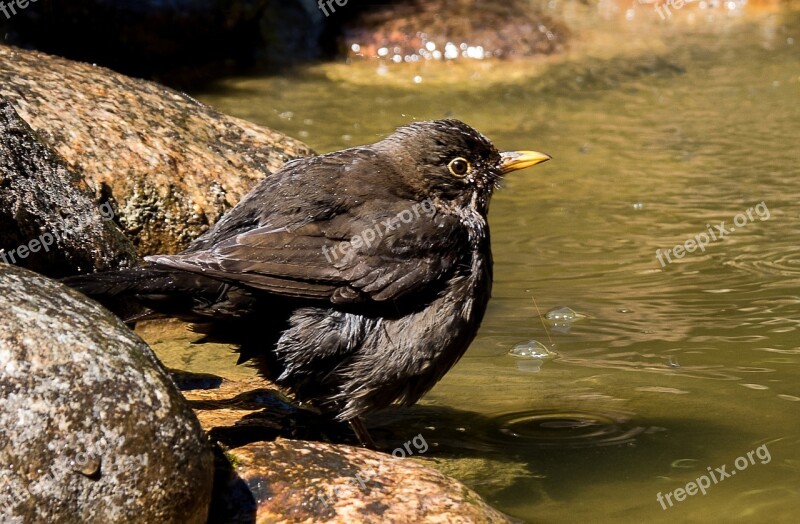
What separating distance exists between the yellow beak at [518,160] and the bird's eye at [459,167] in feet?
0.67

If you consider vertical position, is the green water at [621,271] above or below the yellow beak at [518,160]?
below

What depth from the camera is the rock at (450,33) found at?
14.0 m

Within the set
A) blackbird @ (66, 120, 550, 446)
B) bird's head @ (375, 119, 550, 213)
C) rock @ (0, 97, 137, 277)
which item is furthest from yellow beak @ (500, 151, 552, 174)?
rock @ (0, 97, 137, 277)

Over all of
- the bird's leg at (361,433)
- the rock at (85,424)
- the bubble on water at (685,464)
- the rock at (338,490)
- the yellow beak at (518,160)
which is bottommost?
the bubble on water at (685,464)

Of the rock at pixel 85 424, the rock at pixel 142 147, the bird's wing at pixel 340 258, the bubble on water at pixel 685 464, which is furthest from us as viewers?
the rock at pixel 142 147

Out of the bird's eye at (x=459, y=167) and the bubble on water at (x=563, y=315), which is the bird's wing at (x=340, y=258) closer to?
the bird's eye at (x=459, y=167)

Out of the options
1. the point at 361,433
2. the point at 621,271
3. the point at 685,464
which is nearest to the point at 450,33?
the point at 621,271

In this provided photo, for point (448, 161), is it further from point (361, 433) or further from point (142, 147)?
point (142, 147)

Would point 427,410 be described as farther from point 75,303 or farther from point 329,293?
point 75,303

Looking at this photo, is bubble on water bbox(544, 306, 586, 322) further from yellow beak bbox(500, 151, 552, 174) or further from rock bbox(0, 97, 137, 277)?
rock bbox(0, 97, 137, 277)

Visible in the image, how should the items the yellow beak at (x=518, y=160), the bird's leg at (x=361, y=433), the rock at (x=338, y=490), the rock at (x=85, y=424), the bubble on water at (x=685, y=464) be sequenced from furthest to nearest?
the yellow beak at (x=518, y=160) → the bird's leg at (x=361, y=433) → the bubble on water at (x=685, y=464) → the rock at (x=338, y=490) → the rock at (x=85, y=424)

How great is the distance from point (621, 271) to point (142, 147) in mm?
3142

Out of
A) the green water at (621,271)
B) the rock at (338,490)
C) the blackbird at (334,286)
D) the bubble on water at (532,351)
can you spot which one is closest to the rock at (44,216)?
the blackbird at (334,286)

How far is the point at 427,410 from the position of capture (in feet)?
17.9
